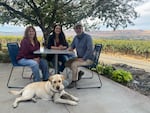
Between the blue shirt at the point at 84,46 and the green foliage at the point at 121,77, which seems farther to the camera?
the green foliage at the point at 121,77

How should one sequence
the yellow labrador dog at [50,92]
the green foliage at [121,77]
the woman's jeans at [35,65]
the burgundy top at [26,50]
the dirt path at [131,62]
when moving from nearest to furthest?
1. the yellow labrador dog at [50,92]
2. the woman's jeans at [35,65]
3. the burgundy top at [26,50]
4. the green foliage at [121,77]
5. the dirt path at [131,62]

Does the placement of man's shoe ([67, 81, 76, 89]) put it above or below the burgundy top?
below

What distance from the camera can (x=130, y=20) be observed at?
9.42m

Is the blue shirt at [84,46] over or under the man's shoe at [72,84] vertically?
over

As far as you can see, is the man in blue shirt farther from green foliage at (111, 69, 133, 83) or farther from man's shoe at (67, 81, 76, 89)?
green foliage at (111, 69, 133, 83)

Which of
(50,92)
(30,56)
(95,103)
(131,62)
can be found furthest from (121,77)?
(131,62)

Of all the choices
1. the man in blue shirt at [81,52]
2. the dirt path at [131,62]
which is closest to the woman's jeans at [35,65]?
the man in blue shirt at [81,52]

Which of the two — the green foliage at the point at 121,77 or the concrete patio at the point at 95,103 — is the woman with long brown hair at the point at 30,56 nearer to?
the concrete patio at the point at 95,103

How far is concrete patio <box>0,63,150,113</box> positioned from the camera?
3451mm

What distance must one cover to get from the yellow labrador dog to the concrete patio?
0.07 m

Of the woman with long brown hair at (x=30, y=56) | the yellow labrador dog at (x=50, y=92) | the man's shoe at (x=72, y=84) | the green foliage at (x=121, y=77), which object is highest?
the woman with long brown hair at (x=30, y=56)

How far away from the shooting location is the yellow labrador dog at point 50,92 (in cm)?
365

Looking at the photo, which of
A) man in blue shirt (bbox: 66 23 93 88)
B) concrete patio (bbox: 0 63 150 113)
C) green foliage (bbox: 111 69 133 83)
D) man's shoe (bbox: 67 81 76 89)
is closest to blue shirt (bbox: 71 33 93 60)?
man in blue shirt (bbox: 66 23 93 88)

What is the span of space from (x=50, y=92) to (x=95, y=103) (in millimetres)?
646
